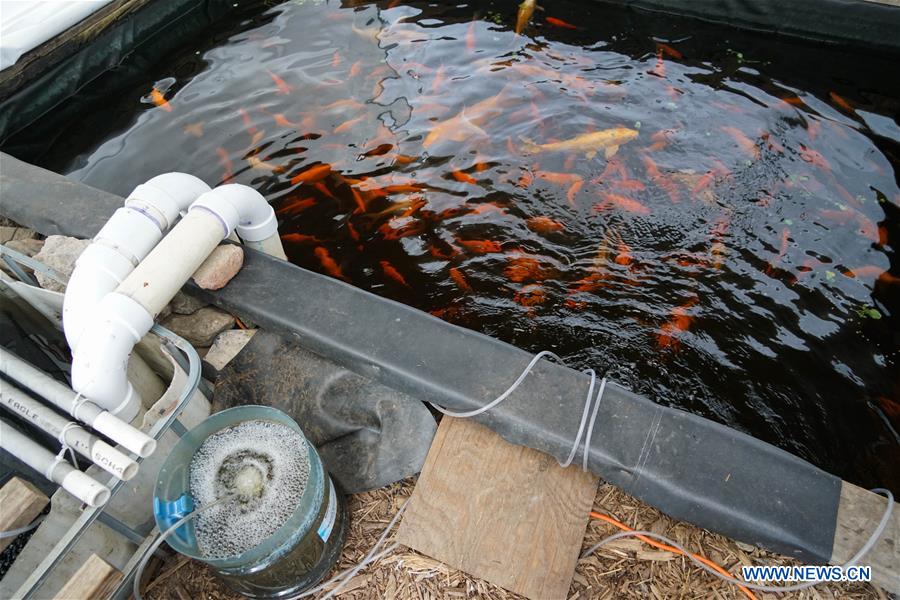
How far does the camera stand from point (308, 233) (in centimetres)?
506

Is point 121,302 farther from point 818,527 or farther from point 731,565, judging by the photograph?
point 818,527

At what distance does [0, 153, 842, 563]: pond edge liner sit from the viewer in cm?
250

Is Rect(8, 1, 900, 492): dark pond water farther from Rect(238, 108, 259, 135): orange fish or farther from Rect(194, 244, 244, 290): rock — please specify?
Rect(194, 244, 244, 290): rock

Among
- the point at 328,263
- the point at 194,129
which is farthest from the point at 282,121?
the point at 328,263

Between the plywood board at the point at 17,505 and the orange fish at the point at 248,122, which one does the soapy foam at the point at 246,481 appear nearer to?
the plywood board at the point at 17,505

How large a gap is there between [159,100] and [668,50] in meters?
6.07

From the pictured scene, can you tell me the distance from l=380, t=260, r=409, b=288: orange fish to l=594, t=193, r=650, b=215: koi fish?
71.8 inches

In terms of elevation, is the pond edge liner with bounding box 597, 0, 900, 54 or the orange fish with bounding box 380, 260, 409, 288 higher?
the pond edge liner with bounding box 597, 0, 900, 54

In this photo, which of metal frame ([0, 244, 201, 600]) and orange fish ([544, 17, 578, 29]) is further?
orange fish ([544, 17, 578, 29])

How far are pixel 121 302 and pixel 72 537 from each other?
1.06 meters

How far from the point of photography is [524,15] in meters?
7.14

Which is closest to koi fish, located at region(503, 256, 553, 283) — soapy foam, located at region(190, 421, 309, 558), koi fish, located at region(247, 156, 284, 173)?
soapy foam, located at region(190, 421, 309, 558)

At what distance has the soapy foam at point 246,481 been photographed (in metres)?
2.36

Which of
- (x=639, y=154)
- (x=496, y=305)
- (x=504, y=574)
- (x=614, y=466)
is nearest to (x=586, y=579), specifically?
(x=504, y=574)
